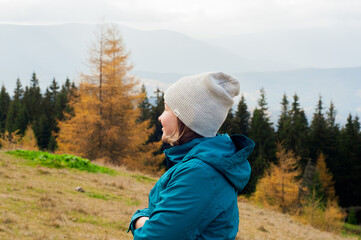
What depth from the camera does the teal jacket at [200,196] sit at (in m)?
1.49

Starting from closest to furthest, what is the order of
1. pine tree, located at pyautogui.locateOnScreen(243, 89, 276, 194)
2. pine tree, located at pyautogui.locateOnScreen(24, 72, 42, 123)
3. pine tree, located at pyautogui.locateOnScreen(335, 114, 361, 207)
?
pine tree, located at pyautogui.locateOnScreen(335, 114, 361, 207)
pine tree, located at pyautogui.locateOnScreen(243, 89, 276, 194)
pine tree, located at pyautogui.locateOnScreen(24, 72, 42, 123)

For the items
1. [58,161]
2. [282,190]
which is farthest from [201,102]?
[282,190]

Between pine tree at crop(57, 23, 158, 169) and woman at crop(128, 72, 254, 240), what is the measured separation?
20762mm

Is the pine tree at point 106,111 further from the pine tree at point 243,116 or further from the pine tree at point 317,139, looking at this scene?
the pine tree at point 317,139

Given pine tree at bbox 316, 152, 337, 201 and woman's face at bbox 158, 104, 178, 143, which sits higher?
woman's face at bbox 158, 104, 178, 143

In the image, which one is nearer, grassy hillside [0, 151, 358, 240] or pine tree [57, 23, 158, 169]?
grassy hillside [0, 151, 358, 240]

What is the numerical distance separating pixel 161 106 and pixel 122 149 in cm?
2536

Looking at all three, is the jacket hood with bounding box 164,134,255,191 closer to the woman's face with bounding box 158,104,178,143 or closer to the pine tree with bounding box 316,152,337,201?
the woman's face with bounding box 158,104,178,143

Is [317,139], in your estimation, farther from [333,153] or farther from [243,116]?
[243,116]

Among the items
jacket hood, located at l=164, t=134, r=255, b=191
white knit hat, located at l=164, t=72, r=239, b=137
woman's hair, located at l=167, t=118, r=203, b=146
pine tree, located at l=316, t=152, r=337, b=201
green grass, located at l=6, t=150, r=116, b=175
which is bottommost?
pine tree, located at l=316, t=152, r=337, b=201

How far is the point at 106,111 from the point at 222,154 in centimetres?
2189

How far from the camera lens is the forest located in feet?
74.4

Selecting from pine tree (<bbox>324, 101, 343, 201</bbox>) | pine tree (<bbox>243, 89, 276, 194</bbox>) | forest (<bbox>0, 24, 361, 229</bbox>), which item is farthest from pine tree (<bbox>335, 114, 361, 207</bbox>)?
pine tree (<bbox>243, 89, 276, 194</bbox>)

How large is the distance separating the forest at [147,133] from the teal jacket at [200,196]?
13907mm
